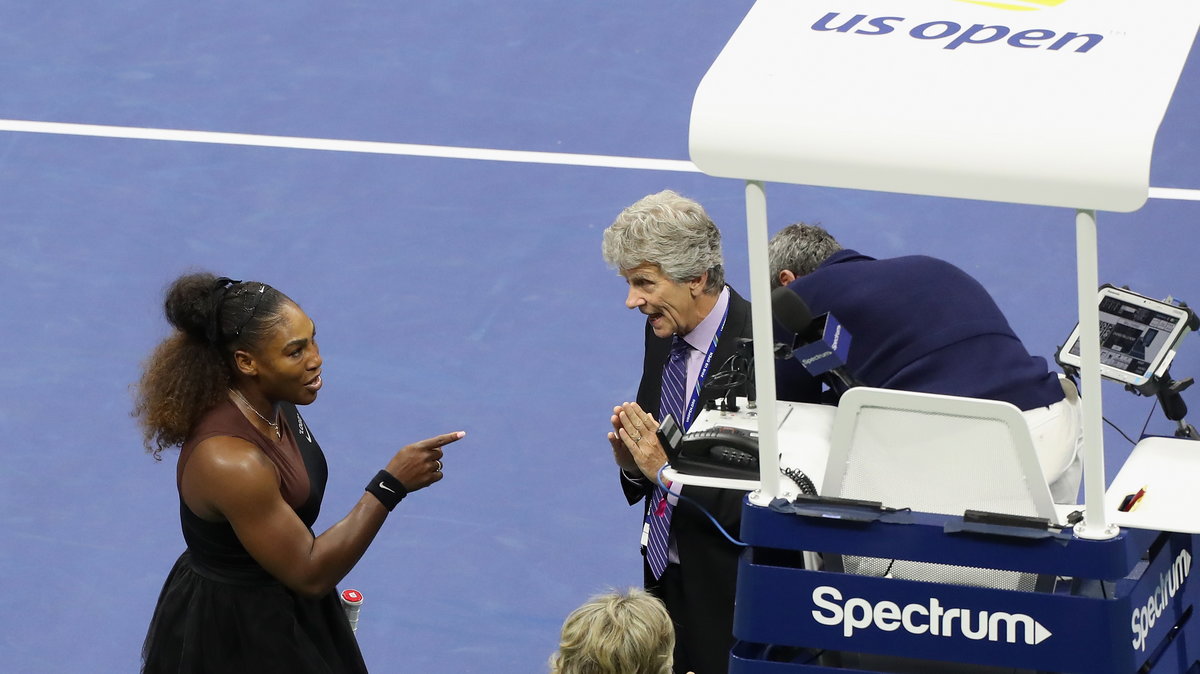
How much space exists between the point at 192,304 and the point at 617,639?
61.9 inches

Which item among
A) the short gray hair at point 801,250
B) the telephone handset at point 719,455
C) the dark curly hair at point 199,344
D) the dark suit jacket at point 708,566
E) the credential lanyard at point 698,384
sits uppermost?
the dark curly hair at point 199,344

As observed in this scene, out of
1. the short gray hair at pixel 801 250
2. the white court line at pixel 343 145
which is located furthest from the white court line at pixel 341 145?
the short gray hair at pixel 801 250

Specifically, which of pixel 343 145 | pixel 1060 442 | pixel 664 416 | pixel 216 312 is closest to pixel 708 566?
pixel 664 416

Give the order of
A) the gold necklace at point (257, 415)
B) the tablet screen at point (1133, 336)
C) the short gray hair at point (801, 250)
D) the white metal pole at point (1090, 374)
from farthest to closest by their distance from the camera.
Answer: the short gray hair at point (801, 250) < the gold necklace at point (257, 415) < the tablet screen at point (1133, 336) < the white metal pole at point (1090, 374)

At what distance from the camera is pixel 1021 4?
3.94 metres

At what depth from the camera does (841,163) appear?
358cm

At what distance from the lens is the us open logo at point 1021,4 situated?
391 centimetres

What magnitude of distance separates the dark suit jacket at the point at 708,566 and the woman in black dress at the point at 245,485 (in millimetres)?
745

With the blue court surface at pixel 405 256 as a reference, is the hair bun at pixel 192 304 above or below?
above

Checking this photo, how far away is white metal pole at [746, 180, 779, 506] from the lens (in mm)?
3711

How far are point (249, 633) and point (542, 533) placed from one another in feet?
7.62

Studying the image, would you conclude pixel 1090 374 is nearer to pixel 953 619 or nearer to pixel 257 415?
pixel 953 619

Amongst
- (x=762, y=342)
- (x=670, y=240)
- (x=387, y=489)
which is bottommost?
(x=387, y=489)

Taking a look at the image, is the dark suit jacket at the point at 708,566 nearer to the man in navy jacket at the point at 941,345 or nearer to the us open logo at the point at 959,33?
the man in navy jacket at the point at 941,345
